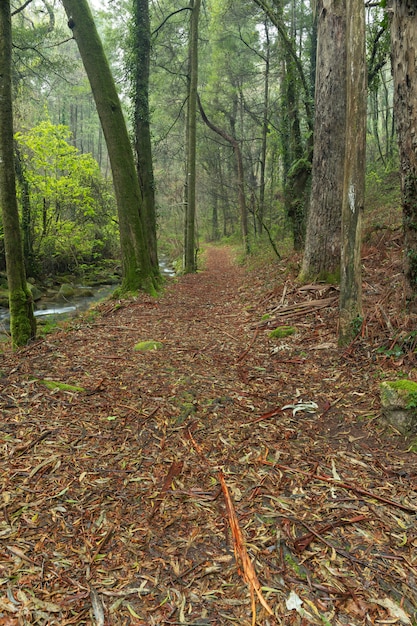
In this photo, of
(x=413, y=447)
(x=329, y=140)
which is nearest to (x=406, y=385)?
(x=413, y=447)

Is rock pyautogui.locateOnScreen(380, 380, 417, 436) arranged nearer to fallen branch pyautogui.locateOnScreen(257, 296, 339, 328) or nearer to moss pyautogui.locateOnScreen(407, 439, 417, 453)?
moss pyautogui.locateOnScreen(407, 439, 417, 453)

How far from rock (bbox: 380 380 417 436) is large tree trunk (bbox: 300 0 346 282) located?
11.7 feet

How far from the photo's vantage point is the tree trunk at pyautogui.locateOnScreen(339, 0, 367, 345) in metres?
3.70

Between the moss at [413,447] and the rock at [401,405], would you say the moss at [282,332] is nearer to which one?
the rock at [401,405]

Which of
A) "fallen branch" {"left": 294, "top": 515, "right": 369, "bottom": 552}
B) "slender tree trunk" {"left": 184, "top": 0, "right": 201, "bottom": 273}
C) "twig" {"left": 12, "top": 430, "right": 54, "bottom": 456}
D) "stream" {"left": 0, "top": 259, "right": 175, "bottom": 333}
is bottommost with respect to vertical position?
"stream" {"left": 0, "top": 259, "right": 175, "bottom": 333}

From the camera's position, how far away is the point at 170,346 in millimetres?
5176

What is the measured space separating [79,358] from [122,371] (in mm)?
767

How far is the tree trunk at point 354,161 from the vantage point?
3.70 meters

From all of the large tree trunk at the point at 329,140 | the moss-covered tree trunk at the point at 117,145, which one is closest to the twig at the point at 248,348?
the large tree trunk at the point at 329,140

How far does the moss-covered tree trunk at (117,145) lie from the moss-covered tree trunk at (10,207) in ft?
10.7

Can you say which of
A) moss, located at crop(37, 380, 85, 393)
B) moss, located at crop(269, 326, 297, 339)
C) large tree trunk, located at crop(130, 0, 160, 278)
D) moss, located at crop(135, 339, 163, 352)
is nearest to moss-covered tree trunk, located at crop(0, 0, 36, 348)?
moss, located at crop(135, 339, 163, 352)

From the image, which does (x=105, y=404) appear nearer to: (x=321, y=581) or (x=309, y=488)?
(x=309, y=488)

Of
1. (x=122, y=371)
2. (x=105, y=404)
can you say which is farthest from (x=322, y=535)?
(x=122, y=371)

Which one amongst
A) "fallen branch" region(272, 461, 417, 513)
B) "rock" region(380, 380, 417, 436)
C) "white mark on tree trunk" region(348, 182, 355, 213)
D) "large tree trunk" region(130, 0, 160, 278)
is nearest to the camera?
"fallen branch" region(272, 461, 417, 513)
